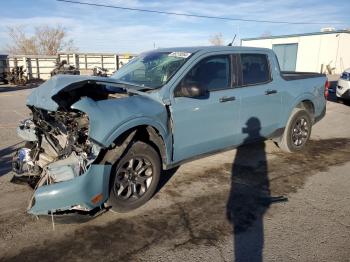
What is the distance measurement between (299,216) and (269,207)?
1.19 ft

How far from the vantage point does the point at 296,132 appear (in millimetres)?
6449

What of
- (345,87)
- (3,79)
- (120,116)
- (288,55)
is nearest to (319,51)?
(288,55)

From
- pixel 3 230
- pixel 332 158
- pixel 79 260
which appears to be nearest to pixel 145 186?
pixel 79 260

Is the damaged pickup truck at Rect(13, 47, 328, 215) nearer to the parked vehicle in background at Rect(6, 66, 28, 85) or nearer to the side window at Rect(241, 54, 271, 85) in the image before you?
the side window at Rect(241, 54, 271, 85)

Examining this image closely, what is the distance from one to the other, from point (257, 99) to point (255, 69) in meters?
0.52

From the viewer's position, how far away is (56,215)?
3.39 metres

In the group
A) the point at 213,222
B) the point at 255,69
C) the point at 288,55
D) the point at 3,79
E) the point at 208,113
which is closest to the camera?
the point at 213,222

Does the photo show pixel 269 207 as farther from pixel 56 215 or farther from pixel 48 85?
pixel 48 85

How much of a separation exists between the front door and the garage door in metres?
31.2

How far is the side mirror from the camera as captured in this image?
4207mm

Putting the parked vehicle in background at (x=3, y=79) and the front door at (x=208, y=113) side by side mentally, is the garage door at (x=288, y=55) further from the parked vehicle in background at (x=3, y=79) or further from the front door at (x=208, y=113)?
the front door at (x=208, y=113)

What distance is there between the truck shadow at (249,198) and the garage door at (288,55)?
3048 cm

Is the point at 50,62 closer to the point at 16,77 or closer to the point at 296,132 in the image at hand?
the point at 16,77

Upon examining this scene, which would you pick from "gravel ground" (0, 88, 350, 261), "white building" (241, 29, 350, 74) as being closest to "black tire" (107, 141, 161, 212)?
"gravel ground" (0, 88, 350, 261)
